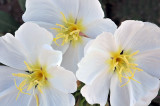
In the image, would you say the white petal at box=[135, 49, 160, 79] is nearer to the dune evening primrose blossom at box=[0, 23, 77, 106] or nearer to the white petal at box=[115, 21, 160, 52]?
the white petal at box=[115, 21, 160, 52]

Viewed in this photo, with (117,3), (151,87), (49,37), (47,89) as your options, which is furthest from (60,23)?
(117,3)

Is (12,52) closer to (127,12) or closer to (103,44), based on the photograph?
(103,44)

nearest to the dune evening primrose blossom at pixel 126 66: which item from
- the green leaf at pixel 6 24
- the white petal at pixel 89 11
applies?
the white petal at pixel 89 11

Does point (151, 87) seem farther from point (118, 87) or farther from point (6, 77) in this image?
point (6, 77)

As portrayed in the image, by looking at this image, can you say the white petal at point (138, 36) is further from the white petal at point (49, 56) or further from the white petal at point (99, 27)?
the white petal at point (49, 56)

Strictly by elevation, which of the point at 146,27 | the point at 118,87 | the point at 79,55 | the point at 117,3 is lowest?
the point at 117,3
